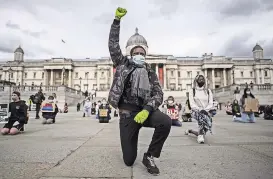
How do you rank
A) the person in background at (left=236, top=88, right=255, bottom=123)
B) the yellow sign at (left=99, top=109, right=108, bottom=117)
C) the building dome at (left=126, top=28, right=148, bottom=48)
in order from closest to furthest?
the yellow sign at (left=99, top=109, right=108, bottom=117) < the person in background at (left=236, top=88, right=255, bottom=123) < the building dome at (left=126, top=28, right=148, bottom=48)

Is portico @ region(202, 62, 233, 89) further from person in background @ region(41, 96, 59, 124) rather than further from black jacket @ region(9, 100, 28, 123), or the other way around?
black jacket @ region(9, 100, 28, 123)

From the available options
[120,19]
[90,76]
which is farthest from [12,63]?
[120,19]

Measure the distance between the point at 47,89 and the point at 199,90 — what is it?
97.9ft

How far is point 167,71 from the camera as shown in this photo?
6856cm

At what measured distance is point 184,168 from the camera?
8.33 feet

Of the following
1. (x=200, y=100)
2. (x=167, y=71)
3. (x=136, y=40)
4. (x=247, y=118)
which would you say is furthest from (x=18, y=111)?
(x=167, y=71)

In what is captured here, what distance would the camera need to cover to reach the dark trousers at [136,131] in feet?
8.47

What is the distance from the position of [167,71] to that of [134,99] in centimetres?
6699

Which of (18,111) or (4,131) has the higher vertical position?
(18,111)

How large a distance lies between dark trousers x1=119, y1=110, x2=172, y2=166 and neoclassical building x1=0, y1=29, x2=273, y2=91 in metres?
63.4

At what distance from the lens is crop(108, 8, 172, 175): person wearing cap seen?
259cm

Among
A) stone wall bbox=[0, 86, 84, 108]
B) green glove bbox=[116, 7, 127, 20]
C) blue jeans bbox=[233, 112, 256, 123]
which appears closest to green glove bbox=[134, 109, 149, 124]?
green glove bbox=[116, 7, 127, 20]

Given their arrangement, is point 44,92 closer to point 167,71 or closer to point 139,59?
point 139,59

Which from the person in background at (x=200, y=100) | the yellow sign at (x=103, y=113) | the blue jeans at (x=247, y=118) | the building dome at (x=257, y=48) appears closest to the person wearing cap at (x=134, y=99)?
the person in background at (x=200, y=100)
